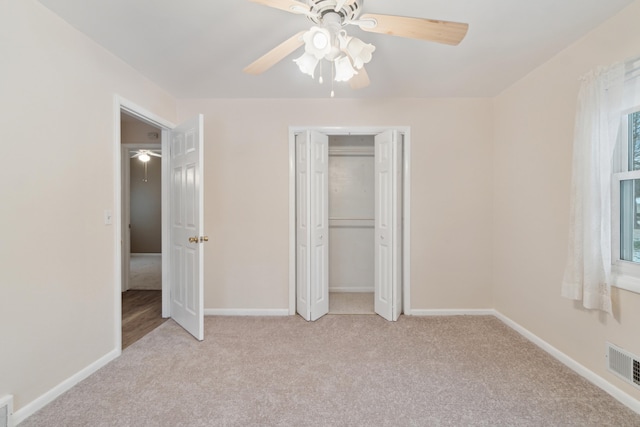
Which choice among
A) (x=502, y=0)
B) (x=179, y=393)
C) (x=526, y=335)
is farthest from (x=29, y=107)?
(x=526, y=335)

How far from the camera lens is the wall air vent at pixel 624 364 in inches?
64.7

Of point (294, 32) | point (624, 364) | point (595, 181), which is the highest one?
point (294, 32)

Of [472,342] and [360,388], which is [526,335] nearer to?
[472,342]

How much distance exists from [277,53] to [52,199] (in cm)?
166

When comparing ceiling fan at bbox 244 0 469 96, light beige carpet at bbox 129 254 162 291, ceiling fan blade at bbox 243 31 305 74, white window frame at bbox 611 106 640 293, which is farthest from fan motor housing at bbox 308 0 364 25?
light beige carpet at bbox 129 254 162 291

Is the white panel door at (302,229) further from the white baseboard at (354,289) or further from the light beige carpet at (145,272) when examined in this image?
the light beige carpet at (145,272)

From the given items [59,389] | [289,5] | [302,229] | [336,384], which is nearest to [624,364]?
[336,384]

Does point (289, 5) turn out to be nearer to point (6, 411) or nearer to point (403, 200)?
point (403, 200)

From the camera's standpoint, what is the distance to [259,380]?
1.92 meters

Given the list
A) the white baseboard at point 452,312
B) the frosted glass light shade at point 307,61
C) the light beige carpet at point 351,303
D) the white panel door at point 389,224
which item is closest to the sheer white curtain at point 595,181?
the white baseboard at point 452,312

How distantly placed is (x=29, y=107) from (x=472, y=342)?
3.61 meters

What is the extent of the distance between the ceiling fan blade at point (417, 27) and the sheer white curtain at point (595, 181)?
1185 millimetres

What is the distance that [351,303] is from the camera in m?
3.47

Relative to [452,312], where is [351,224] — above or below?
above
